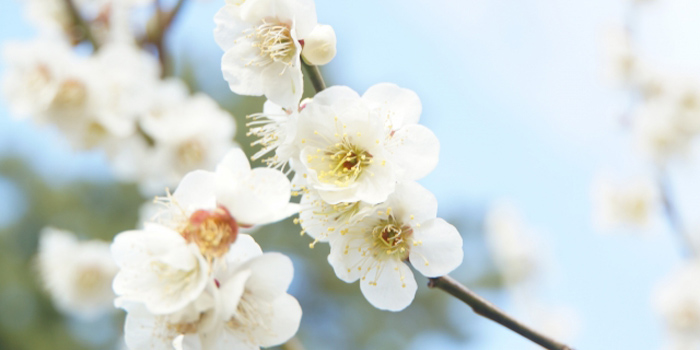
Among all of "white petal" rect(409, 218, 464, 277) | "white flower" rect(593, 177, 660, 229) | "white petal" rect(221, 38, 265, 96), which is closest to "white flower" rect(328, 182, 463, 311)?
"white petal" rect(409, 218, 464, 277)

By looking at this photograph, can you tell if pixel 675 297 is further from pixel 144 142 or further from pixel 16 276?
pixel 16 276

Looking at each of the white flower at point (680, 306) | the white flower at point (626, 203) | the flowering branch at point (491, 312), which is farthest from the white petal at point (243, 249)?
the white flower at point (626, 203)

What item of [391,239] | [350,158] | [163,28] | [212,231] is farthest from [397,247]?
[163,28]

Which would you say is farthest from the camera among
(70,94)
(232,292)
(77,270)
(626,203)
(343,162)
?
(626,203)

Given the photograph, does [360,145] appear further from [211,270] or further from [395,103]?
[211,270]

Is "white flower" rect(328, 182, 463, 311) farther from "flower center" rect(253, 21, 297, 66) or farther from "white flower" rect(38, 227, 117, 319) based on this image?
"white flower" rect(38, 227, 117, 319)

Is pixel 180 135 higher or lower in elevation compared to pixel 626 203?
higher

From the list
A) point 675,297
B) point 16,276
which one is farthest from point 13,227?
point 675,297
